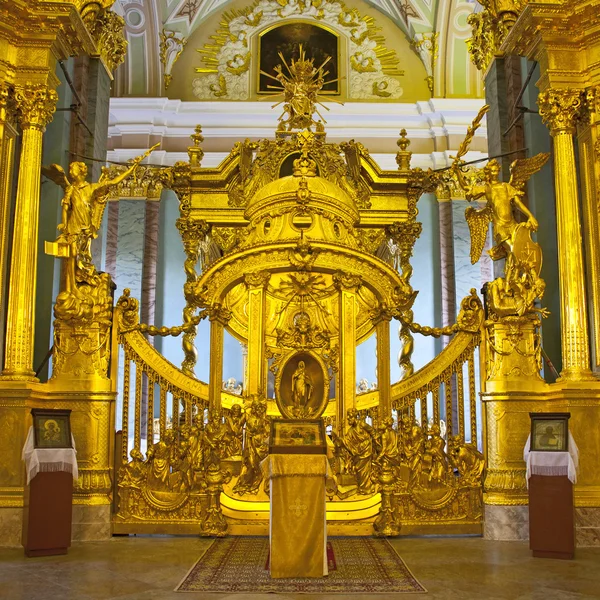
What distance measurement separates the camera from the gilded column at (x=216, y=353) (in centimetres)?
900

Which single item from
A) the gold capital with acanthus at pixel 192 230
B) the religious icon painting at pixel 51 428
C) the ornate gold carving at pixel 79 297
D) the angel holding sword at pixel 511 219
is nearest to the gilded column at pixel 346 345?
the angel holding sword at pixel 511 219

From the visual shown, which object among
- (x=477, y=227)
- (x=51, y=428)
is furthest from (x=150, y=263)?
(x=51, y=428)

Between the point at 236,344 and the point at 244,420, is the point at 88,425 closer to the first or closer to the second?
the point at 244,420

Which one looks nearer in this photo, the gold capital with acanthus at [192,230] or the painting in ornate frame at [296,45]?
the gold capital with acanthus at [192,230]

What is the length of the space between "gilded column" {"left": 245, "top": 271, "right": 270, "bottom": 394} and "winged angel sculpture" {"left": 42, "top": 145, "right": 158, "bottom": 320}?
1.73 m

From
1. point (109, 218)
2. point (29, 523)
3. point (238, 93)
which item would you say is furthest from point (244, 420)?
point (238, 93)

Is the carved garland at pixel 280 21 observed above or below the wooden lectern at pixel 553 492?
above

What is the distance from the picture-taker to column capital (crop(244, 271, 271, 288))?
948 centimetres

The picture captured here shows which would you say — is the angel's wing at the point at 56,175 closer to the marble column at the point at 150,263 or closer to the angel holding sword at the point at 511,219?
the angel holding sword at the point at 511,219

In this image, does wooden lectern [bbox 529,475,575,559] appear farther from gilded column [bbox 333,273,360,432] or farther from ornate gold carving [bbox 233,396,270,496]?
ornate gold carving [bbox 233,396,270,496]

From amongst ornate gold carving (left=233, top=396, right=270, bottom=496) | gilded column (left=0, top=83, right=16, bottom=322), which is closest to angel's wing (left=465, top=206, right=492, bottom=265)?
ornate gold carving (left=233, top=396, right=270, bottom=496)

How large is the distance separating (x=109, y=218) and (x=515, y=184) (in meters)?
9.88

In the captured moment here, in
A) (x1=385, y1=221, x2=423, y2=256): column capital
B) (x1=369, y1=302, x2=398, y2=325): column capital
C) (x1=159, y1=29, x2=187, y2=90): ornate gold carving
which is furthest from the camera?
(x1=159, y1=29, x2=187, y2=90): ornate gold carving

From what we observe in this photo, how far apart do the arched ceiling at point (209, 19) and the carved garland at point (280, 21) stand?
1.16ft
